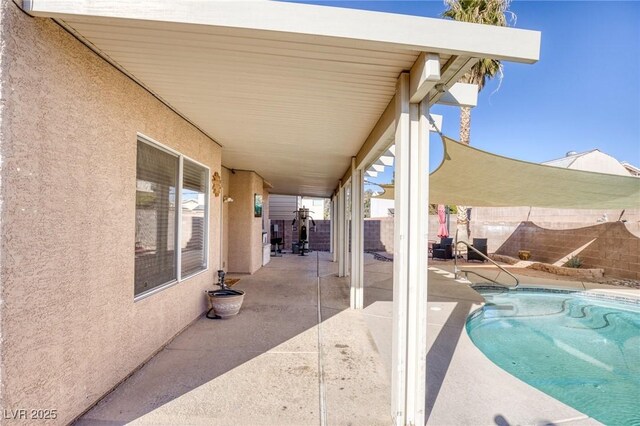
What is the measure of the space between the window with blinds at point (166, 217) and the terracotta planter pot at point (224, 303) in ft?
1.77

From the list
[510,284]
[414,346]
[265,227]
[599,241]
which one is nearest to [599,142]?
[599,241]

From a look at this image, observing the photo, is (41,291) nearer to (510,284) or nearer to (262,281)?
(262,281)

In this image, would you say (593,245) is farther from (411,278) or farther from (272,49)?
(272,49)

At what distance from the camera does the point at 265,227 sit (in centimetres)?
1377

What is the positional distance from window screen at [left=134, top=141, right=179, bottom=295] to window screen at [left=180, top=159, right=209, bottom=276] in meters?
0.29

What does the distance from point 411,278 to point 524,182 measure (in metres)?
4.23

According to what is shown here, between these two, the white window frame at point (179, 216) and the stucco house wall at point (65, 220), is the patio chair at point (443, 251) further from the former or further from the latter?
the stucco house wall at point (65, 220)

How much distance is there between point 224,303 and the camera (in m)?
4.84

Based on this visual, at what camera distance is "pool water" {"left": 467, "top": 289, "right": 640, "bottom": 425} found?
3.51m

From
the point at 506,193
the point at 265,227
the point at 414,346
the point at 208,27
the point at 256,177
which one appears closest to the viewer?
the point at 208,27

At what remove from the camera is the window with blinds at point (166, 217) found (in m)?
3.44

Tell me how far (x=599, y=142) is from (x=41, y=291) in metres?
26.9

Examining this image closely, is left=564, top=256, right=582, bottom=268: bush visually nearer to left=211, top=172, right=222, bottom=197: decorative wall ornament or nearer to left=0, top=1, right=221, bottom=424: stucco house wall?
left=211, top=172, right=222, bottom=197: decorative wall ornament

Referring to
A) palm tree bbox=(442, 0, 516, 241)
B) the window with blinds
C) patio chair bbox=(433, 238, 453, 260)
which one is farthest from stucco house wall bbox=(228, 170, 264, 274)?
patio chair bbox=(433, 238, 453, 260)
